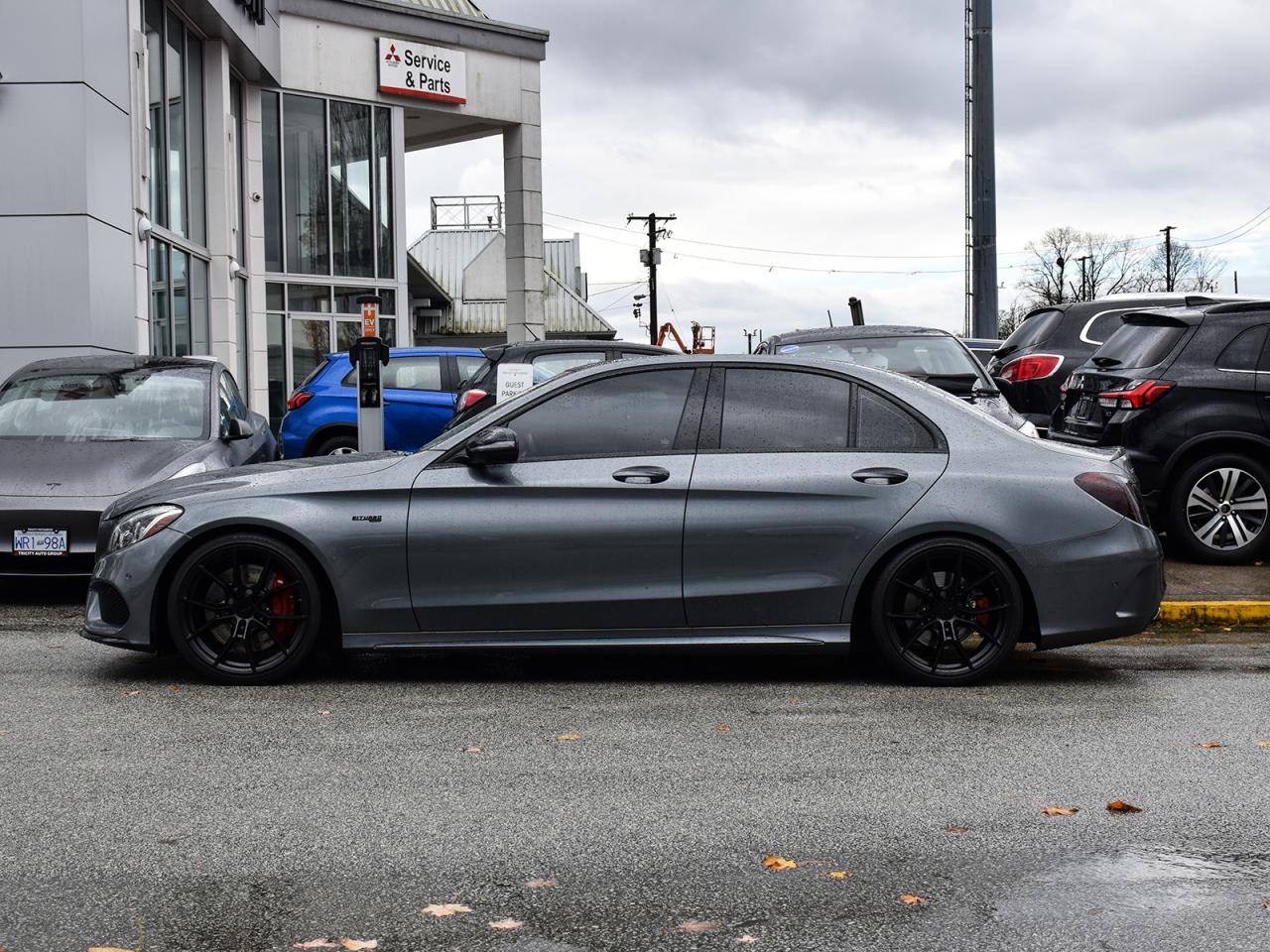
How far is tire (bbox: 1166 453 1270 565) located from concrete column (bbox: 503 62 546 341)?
79.9 ft

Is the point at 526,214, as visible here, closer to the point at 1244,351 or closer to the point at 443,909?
the point at 1244,351

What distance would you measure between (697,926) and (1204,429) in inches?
304

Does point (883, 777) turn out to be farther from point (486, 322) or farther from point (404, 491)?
point (486, 322)

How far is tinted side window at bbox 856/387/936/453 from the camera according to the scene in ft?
22.9

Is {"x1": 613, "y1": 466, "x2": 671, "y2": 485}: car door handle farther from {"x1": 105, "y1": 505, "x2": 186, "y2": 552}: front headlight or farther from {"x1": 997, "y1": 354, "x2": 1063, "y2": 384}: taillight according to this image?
{"x1": 997, "y1": 354, "x2": 1063, "y2": 384}: taillight

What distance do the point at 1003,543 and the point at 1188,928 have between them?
123 inches

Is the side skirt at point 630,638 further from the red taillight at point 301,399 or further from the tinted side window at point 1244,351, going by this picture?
the red taillight at point 301,399

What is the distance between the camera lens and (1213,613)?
8867 millimetres

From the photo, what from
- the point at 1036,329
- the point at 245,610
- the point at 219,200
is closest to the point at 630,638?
the point at 245,610

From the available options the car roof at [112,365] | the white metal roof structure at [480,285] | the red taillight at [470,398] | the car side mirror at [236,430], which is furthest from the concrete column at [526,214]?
the white metal roof structure at [480,285]

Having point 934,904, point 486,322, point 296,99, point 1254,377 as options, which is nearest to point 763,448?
point 934,904

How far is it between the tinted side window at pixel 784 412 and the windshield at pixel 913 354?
5.27 m

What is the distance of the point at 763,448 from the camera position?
696 centimetres

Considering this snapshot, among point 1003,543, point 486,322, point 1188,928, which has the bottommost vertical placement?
point 1188,928
